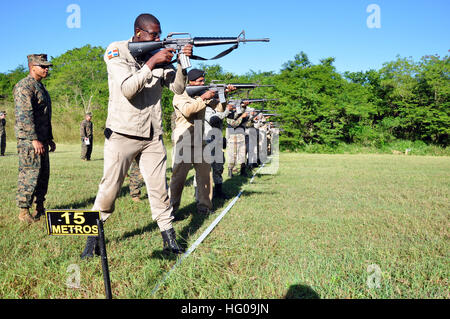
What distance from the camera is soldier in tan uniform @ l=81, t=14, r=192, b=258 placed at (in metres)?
3.52

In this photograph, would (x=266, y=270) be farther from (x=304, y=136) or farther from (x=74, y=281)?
(x=304, y=136)

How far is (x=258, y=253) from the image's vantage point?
3824 millimetres

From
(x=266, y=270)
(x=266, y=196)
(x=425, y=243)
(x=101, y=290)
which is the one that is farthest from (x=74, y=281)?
(x=266, y=196)

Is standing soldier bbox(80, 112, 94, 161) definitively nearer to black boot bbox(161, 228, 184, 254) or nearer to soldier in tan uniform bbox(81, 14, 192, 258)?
soldier in tan uniform bbox(81, 14, 192, 258)

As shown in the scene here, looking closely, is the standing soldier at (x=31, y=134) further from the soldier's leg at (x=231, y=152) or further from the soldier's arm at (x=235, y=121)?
the soldier's leg at (x=231, y=152)

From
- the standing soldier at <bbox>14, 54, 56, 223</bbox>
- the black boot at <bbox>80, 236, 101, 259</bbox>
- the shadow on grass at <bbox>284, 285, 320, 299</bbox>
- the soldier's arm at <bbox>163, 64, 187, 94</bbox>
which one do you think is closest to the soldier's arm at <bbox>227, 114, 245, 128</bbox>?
the standing soldier at <bbox>14, 54, 56, 223</bbox>

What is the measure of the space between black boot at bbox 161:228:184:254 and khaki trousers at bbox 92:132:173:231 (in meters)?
0.06

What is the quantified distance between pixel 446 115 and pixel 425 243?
33824 millimetres

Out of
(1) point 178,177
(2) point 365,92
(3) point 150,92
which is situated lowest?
(1) point 178,177

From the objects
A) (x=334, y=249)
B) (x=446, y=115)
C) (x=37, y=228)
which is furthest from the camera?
(x=446, y=115)

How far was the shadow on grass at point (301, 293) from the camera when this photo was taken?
2.79 m

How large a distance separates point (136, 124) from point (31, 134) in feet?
8.19

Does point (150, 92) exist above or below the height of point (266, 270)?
above

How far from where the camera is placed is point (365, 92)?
3669 cm
